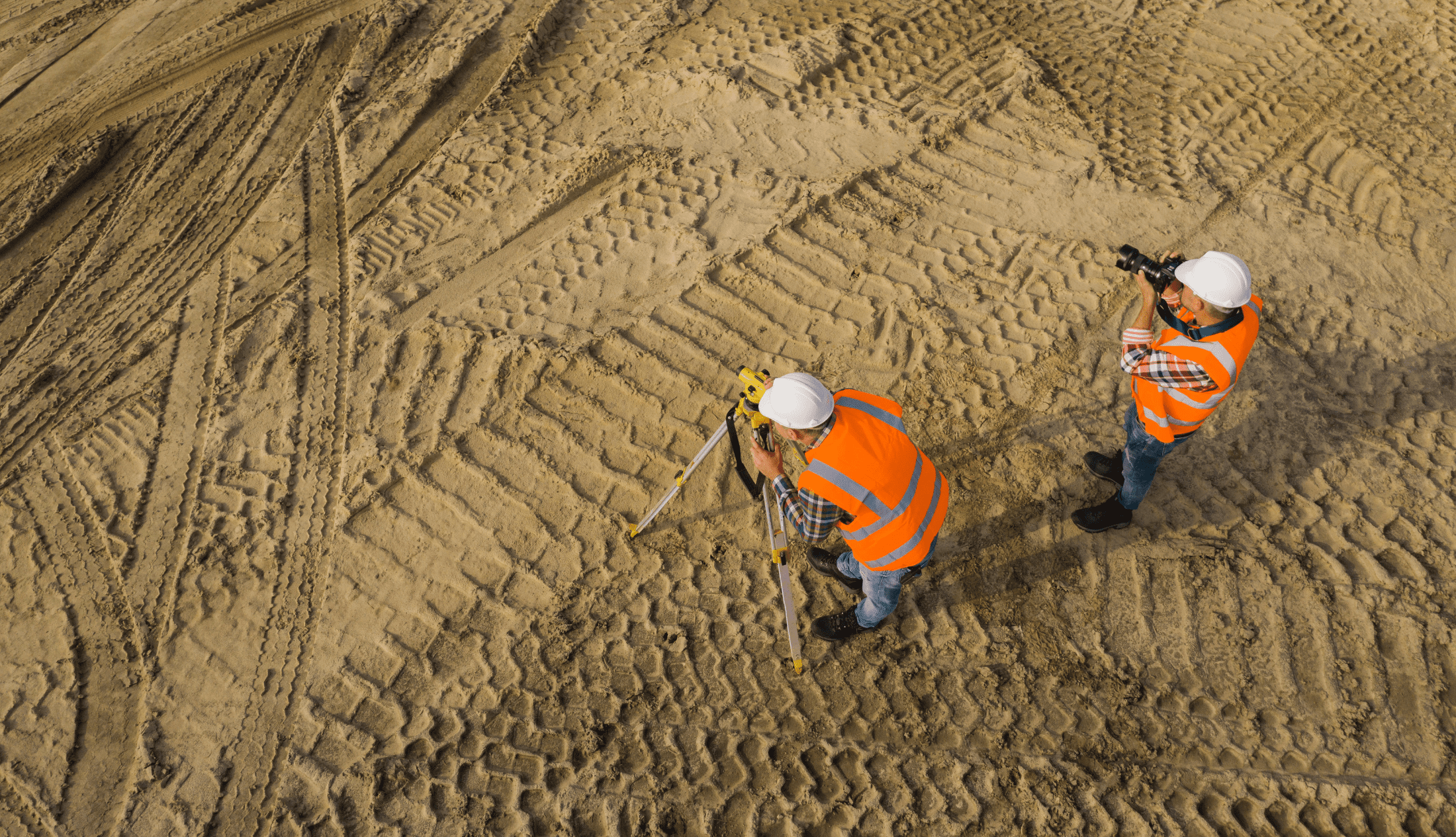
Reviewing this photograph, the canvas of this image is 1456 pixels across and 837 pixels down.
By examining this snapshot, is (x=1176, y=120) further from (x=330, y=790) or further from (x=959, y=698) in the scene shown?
(x=330, y=790)

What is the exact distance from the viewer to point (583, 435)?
4.89m

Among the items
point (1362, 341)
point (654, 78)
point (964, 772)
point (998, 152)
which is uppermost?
point (654, 78)

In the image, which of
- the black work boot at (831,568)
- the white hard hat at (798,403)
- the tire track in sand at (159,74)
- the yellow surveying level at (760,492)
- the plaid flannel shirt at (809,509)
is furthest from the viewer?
the tire track in sand at (159,74)

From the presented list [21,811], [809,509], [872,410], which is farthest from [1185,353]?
[21,811]

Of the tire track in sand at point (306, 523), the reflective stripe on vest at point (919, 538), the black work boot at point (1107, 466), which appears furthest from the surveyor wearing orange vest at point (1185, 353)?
the tire track in sand at point (306, 523)

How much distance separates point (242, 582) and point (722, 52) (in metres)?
6.36

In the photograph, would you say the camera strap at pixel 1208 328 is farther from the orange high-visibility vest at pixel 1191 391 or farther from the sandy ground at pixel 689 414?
the sandy ground at pixel 689 414

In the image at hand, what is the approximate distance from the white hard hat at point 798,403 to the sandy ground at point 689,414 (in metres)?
1.64

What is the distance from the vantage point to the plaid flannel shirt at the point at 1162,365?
356cm

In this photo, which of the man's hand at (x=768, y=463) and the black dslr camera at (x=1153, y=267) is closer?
the man's hand at (x=768, y=463)

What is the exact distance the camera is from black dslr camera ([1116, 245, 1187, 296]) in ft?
12.2

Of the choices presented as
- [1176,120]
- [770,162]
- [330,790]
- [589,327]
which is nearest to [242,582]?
[330,790]

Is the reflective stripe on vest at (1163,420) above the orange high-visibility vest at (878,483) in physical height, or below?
below

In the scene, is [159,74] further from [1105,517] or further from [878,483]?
[1105,517]
